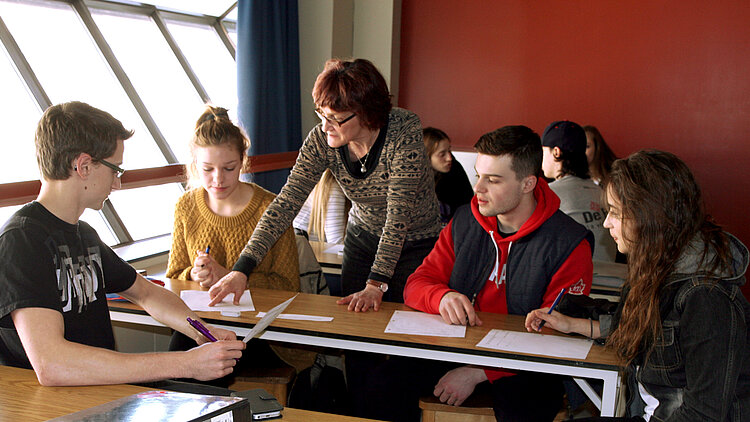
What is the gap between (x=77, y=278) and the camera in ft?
5.62

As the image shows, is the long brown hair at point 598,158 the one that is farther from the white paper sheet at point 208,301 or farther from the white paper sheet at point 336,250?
the white paper sheet at point 208,301

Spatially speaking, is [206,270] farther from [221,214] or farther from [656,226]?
[656,226]

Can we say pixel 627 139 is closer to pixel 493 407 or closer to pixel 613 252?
pixel 613 252

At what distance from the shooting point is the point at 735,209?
16.1ft

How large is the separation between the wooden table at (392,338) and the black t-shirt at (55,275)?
16.2 inches

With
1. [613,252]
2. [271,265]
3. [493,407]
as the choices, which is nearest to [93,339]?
[271,265]

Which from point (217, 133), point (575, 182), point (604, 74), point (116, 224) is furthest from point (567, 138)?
point (116, 224)

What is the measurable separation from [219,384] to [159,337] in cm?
96

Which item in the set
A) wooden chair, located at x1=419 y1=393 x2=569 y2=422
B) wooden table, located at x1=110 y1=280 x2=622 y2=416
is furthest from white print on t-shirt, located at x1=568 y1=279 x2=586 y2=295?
wooden chair, located at x1=419 y1=393 x2=569 y2=422

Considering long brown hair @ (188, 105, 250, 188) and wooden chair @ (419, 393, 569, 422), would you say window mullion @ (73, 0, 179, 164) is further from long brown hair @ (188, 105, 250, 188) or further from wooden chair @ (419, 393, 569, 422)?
wooden chair @ (419, 393, 569, 422)

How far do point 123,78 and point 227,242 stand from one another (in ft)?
6.81

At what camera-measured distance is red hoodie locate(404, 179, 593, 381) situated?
2189mm

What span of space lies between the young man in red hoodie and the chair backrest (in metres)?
0.54

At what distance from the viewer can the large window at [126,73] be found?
3564 mm
